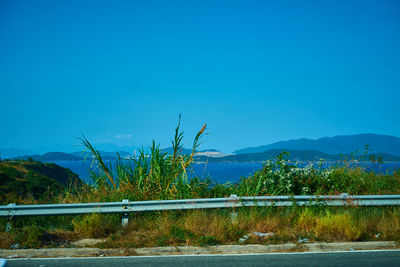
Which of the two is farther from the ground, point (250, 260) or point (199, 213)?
point (199, 213)

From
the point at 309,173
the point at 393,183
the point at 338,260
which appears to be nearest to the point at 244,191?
the point at 309,173

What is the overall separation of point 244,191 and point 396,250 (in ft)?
12.0

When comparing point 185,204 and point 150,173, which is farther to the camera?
point 150,173

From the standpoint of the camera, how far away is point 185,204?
6.91 metres

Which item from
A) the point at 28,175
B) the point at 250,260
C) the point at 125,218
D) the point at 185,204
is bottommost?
the point at 250,260

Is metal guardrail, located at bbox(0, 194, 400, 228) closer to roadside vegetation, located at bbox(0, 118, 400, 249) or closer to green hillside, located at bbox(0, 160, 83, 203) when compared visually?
roadside vegetation, located at bbox(0, 118, 400, 249)

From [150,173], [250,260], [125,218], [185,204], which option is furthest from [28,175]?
[250,260]

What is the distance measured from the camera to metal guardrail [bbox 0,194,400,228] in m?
6.77

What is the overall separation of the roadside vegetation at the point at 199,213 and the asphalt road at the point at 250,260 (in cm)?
55

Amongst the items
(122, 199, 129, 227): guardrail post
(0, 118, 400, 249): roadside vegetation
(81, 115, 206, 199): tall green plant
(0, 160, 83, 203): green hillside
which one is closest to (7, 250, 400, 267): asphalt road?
(0, 118, 400, 249): roadside vegetation

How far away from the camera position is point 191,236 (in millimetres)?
6164

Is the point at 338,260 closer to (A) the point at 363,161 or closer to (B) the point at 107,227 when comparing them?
(B) the point at 107,227

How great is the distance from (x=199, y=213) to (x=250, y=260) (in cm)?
196

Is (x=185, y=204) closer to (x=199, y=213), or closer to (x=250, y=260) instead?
(x=199, y=213)
